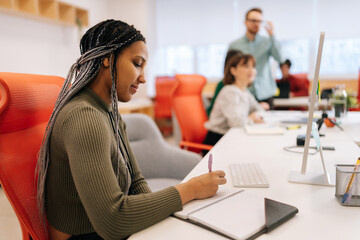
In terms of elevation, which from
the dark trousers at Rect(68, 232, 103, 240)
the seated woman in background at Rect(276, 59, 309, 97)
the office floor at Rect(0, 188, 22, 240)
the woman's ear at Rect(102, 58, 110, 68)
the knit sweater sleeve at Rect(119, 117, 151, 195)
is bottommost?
the office floor at Rect(0, 188, 22, 240)

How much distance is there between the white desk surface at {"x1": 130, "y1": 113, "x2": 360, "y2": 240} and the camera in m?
0.74

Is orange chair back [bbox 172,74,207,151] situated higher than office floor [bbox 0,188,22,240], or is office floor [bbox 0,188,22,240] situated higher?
orange chair back [bbox 172,74,207,151]

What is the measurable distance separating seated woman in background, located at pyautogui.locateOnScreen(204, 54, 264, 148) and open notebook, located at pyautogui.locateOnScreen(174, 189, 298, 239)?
141 cm

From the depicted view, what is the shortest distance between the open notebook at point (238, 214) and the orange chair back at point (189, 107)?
4.82 ft

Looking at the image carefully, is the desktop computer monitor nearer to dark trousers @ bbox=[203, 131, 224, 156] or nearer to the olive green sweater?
the olive green sweater

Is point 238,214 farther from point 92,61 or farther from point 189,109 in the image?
point 189,109

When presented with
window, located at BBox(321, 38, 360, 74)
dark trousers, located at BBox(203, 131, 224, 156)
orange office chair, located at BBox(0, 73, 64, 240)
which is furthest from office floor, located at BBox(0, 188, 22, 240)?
window, located at BBox(321, 38, 360, 74)

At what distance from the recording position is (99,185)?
2.48 feet

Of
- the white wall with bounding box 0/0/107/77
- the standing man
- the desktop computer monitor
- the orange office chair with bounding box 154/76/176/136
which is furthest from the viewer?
the orange office chair with bounding box 154/76/176/136

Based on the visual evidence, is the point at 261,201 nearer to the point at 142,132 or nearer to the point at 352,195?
the point at 352,195

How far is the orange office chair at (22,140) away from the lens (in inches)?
34.2

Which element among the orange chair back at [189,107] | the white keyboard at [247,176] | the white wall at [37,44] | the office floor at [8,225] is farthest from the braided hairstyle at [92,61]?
the white wall at [37,44]

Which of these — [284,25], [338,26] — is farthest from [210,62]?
[338,26]

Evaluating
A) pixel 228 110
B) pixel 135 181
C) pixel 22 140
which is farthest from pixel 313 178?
pixel 228 110
